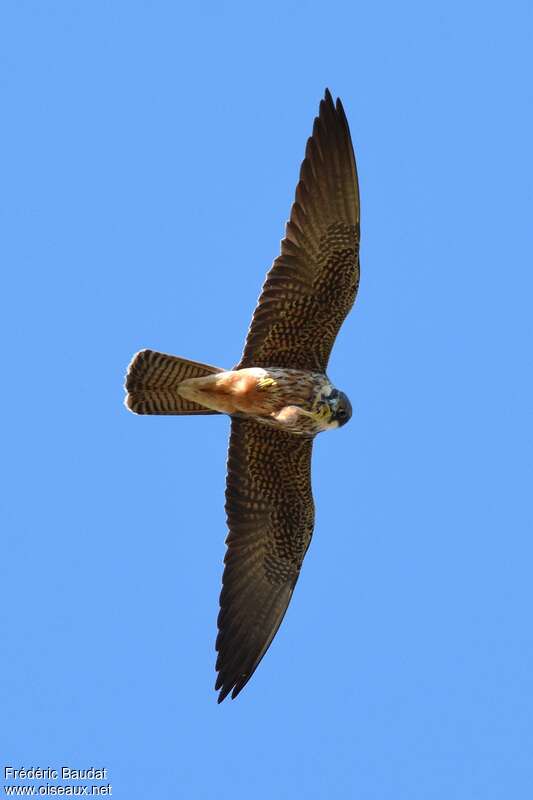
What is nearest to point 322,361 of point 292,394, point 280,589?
point 292,394

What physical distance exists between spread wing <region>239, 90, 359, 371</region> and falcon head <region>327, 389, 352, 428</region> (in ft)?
2.32

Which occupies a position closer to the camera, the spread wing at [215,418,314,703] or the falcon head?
the falcon head

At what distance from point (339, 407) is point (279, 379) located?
0.59 m

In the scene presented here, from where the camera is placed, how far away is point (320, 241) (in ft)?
38.4

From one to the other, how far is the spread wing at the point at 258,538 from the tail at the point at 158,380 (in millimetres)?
706

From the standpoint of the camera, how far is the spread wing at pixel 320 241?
11.7 m

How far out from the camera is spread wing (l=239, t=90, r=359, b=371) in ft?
38.3

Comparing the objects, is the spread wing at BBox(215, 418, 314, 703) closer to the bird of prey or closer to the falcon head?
the bird of prey

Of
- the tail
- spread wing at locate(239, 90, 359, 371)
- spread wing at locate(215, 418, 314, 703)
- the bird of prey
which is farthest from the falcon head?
the tail

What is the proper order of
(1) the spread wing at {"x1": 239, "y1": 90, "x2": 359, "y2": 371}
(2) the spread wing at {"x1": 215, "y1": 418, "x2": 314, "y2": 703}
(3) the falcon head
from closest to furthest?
(1) the spread wing at {"x1": 239, "y1": 90, "x2": 359, "y2": 371} → (3) the falcon head → (2) the spread wing at {"x1": 215, "y1": 418, "x2": 314, "y2": 703}

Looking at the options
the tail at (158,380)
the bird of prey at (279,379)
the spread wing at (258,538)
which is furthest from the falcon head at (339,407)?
the tail at (158,380)

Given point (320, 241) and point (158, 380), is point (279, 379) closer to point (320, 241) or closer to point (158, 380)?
point (158, 380)

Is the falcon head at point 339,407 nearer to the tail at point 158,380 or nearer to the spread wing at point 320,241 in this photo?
the spread wing at point 320,241

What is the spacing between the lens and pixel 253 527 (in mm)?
12625
